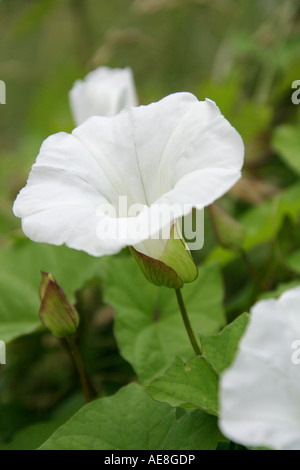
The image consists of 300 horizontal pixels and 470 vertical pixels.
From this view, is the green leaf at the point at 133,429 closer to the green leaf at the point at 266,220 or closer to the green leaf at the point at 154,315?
the green leaf at the point at 154,315

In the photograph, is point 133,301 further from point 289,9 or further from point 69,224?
point 289,9

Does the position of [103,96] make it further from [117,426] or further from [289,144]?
[117,426]

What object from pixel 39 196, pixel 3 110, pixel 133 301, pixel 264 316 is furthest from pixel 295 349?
pixel 3 110

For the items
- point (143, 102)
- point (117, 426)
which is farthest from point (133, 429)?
point (143, 102)

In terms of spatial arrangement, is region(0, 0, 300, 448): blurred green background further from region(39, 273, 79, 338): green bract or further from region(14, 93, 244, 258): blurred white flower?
region(14, 93, 244, 258): blurred white flower

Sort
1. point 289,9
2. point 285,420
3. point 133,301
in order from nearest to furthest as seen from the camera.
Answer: point 285,420 < point 133,301 < point 289,9

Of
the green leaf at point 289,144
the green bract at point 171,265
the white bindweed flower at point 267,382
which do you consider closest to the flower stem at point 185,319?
the green bract at point 171,265

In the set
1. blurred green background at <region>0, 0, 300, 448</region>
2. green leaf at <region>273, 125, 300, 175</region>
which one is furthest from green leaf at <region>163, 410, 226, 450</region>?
green leaf at <region>273, 125, 300, 175</region>
